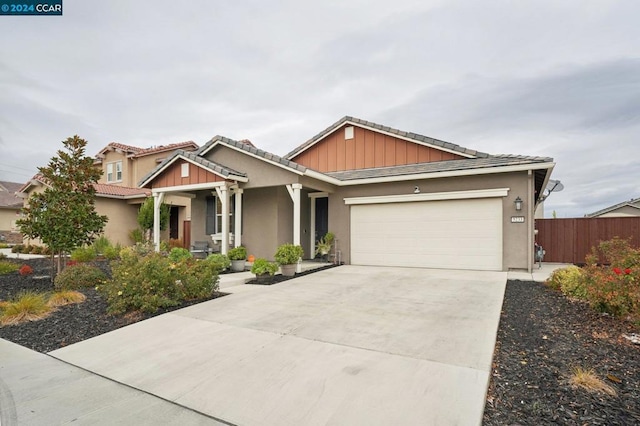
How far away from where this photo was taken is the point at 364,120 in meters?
14.0

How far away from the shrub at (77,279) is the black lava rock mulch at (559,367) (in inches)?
334

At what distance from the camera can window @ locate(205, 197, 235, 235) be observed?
42.8 ft

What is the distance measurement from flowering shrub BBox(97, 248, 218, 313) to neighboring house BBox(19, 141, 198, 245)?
1066 centimetres

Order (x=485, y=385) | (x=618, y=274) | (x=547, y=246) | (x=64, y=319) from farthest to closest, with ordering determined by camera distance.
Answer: (x=547, y=246) < (x=64, y=319) < (x=618, y=274) < (x=485, y=385)

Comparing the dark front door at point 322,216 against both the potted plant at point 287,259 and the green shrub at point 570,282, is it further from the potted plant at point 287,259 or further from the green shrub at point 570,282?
the green shrub at point 570,282

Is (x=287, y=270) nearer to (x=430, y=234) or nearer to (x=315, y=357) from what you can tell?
(x=430, y=234)

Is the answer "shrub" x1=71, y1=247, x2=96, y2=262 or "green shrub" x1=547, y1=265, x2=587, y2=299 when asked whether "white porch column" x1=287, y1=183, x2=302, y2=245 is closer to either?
"green shrub" x1=547, y1=265, x2=587, y2=299

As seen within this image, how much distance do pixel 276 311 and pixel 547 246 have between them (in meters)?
12.0

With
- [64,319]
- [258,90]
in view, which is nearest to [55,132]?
[258,90]

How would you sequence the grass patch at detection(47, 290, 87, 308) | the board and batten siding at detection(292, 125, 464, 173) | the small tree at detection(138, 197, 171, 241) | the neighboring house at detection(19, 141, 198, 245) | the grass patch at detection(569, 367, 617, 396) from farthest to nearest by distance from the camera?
the neighboring house at detection(19, 141, 198, 245), the small tree at detection(138, 197, 171, 241), the board and batten siding at detection(292, 125, 464, 173), the grass patch at detection(47, 290, 87, 308), the grass patch at detection(569, 367, 617, 396)

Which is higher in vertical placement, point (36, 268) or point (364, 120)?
point (364, 120)

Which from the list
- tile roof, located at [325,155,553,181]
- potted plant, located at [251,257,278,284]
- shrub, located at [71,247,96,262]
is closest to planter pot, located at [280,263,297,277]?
potted plant, located at [251,257,278,284]

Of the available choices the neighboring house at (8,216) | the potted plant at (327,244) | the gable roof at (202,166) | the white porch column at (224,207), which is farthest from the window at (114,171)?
the potted plant at (327,244)

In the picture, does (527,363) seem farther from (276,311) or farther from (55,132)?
(55,132)
